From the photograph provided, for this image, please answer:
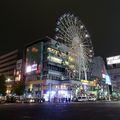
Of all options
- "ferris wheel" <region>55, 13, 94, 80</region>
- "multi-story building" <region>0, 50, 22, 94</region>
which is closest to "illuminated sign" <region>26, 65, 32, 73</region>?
"multi-story building" <region>0, 50, 22, 94</region>

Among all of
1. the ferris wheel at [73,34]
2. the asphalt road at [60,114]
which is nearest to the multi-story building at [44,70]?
the ferris wheel at [73,34]

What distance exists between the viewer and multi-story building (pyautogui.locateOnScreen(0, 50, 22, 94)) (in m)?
128

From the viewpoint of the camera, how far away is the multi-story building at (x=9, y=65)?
5054 inches

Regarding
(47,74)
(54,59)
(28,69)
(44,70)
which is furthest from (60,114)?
(28,69)

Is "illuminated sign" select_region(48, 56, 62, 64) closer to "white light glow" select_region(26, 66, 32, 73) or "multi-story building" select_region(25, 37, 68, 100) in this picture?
"multi-story building" select_region(25, 37, 68, 100)

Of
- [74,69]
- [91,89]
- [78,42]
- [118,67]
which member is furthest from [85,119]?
[118,67]

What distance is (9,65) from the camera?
13738 cm

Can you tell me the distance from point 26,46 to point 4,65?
3066cm

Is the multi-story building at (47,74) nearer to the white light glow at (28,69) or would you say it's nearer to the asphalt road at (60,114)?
the white light glow at (28,69)

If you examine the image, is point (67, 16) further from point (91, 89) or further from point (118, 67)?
point (118, 67)

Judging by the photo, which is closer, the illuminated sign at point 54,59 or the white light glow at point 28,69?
the illuminated sign at point 54,59

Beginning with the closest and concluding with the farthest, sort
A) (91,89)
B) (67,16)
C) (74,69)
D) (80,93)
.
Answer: (67,16), (74,69), (80,93), (91,89)

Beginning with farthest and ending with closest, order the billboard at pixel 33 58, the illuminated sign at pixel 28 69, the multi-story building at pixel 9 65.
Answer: the multi-story building at pixel 9 65 < the illuminated sign at pixel 28 69 < the billboard at pixel 33 58

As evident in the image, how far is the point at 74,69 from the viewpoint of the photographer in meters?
86.4
